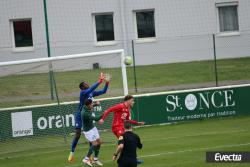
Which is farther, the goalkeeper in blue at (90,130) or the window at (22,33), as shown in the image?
the window at (22,33)

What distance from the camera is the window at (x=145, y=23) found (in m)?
39.4

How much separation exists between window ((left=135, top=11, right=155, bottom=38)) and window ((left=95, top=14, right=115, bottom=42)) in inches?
57.7

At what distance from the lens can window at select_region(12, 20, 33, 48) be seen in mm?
38469

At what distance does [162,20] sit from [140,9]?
1.33 meters

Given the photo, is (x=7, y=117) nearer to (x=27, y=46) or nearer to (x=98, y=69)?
(x=98, y=69)

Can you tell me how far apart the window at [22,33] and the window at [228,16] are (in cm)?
1038

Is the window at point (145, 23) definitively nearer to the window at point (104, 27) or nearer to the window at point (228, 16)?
the window at point (104, 27)

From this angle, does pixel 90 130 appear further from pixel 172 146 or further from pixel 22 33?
pixel 22 33

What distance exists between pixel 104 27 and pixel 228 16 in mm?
6862

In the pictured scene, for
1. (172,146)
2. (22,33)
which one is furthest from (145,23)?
(172,146)

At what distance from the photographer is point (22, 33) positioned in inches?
1524

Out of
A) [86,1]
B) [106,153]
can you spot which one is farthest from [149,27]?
[106,153]

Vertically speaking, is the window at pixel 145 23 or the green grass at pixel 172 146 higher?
the window at pixel 145 23

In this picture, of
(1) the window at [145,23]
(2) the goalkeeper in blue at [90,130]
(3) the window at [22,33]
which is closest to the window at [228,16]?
(1) the window at [145,23]
